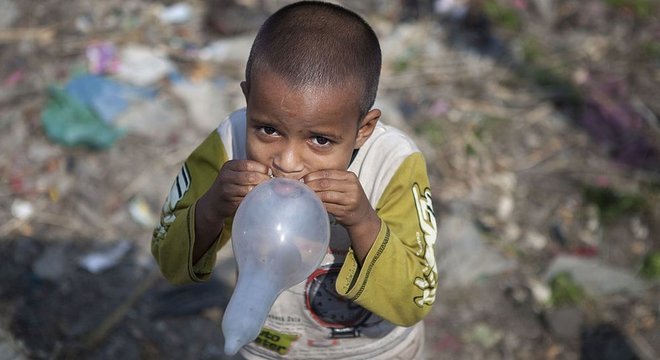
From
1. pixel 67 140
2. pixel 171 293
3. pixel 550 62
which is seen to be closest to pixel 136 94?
pixel 67 140

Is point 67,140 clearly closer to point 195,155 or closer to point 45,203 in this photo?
point 45,203

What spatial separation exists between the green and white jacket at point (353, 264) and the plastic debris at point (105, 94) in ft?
7.88

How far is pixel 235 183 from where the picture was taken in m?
1.57

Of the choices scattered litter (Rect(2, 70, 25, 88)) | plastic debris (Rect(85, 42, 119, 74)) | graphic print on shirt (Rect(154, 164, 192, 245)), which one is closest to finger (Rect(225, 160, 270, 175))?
graphic print on shirt (Rect(154, 164, 192, 245))

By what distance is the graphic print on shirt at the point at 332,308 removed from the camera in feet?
6.25

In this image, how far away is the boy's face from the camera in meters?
1.59

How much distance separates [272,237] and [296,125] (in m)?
0.27

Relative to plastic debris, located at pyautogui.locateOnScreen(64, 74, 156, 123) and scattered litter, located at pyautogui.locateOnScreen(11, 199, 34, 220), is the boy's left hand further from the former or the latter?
plastic debris, located at pyautogui.locateOnScreen(64, 74, 156, 123)

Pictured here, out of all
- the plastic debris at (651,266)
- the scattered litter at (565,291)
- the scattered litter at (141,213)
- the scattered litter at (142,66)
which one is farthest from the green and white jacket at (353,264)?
the scattered litter at (142,66)

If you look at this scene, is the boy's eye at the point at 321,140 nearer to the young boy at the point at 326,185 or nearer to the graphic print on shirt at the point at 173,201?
the young boy at the point at 326,185

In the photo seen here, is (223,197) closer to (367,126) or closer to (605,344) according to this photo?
(367,126)

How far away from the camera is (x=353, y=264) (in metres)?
1.73

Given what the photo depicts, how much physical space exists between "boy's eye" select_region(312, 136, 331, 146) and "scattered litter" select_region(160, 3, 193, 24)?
347cm

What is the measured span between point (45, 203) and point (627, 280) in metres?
2.74
